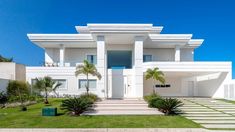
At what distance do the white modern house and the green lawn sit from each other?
35.8 ft

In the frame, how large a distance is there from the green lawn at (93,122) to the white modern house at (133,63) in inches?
429

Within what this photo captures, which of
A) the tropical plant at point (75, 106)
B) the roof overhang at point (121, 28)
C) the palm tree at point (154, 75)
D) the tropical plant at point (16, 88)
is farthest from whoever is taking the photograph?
the roof overhang at point (121, 28)

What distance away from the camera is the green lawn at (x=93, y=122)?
13117mm

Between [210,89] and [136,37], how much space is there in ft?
40.1

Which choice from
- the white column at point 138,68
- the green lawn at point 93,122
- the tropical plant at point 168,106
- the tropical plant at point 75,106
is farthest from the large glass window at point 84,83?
the tropical plant at point 168,106

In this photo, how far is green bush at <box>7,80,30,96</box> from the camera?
24.9 metres

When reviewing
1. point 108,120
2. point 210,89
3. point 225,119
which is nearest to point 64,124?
point 108,120

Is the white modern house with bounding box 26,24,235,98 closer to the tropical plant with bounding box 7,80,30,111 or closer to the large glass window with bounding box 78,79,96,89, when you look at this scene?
the large glass window with bounding box 78,79,96,89

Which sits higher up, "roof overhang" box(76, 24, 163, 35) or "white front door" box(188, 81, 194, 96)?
"roof overhang" box(76, 24, 163, 35)

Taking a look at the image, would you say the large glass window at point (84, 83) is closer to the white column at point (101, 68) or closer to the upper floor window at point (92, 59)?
the white column at point (101, 68)

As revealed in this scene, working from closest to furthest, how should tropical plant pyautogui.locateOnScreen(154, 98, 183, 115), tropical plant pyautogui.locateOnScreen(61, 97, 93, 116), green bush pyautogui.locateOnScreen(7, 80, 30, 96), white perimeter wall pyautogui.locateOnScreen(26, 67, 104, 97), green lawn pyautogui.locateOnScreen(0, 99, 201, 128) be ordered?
green lawn pyautogui.locateOnScreen(0, 99, 201, 128)
tropical plant pyautogui.locateOnScreen(61, 97, 93, 116)
tropical plant pyautogui.locateOnScreen(154, 98, 183, 115)
green bush pyautogui.locateOnScreen(7, 80, 30, 96)
white perimeter wall pyautogui.locateOnScreen(26, 67, 104, 97)

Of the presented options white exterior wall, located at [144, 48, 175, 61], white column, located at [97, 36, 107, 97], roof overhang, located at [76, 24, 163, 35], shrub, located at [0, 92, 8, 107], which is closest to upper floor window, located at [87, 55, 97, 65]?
white column, located at [97, 36, 107, 97]

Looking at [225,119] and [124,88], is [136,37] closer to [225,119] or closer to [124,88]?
[124,88]

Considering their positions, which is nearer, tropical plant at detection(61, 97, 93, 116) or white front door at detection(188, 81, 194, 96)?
tropical plant at detection(61, 97, 93, 116)
